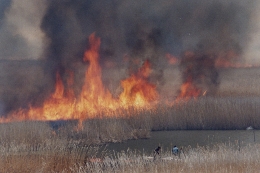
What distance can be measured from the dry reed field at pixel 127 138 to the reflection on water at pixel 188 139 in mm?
769

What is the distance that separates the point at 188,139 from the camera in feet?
98.5

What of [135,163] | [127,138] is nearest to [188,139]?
[127,138]

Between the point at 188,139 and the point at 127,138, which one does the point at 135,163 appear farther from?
the point at 188,139

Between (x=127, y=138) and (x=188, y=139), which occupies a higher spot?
(x=127, y=138)

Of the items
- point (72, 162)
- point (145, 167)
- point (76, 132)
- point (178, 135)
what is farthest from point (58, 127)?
point (145, 167)

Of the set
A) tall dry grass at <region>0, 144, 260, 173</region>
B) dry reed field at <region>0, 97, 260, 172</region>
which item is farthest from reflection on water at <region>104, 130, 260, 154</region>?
tall dry grass at <region>0, 144, 260, 173</region>

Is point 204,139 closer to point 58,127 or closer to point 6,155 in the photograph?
point 58,127

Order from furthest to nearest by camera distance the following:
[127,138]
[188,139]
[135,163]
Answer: [188,139] < [127,138] < [135,163]

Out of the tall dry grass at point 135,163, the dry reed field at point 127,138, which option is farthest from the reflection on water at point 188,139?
the tall dry grass at point 135,163

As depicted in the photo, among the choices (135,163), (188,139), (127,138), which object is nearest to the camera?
(135,163)

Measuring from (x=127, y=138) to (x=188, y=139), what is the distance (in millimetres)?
4622

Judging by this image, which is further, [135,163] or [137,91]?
[137,91]

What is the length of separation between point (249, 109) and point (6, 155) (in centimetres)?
2065

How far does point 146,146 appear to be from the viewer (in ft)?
93.0
